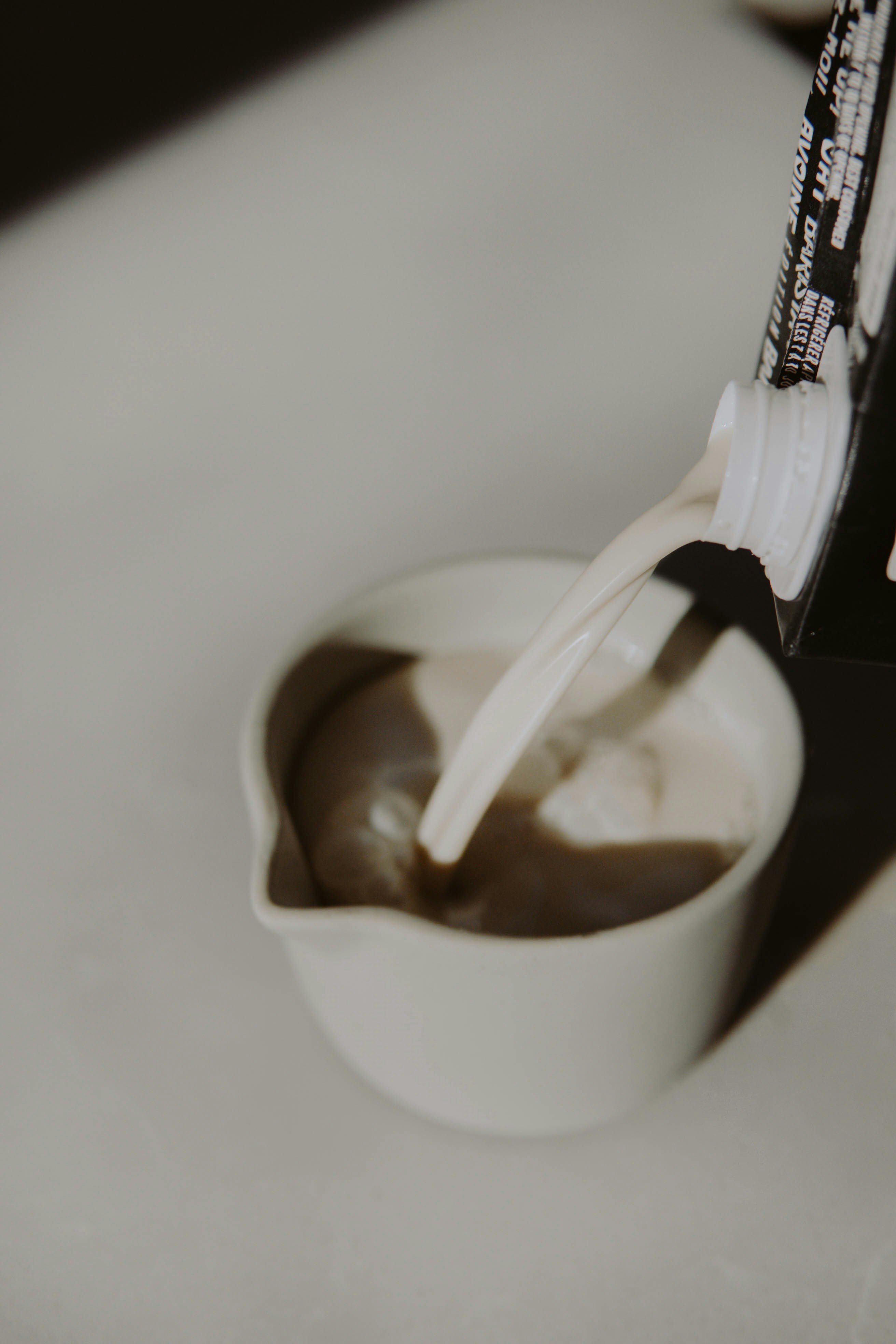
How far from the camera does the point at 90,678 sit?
845 millimetres

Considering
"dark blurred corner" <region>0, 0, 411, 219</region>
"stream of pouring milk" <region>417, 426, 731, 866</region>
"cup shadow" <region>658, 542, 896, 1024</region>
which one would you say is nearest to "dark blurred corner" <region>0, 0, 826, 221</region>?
"dark blurred corner" <region>0, 0, 411, 219</region>

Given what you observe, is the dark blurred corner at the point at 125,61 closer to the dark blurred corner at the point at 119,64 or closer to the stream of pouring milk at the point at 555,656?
the dark blurred corner at the point at 119,64

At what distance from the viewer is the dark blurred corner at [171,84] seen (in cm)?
82

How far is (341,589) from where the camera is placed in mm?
910

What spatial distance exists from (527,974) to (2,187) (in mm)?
1194

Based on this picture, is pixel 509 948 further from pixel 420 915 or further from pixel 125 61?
pixel 125 61

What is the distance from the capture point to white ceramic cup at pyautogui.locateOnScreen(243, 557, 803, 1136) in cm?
46

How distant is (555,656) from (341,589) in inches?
16.2

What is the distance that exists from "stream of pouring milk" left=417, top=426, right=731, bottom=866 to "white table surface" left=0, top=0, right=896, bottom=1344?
18cm

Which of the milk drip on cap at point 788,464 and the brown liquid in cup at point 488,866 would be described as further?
the brown liquid in cup at point 488,866

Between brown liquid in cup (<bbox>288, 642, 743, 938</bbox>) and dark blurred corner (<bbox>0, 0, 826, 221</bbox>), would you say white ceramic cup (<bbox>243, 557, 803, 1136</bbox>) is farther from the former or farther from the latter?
dark blurred corner (<bbox>0, 0, 826, 221</bbox>)

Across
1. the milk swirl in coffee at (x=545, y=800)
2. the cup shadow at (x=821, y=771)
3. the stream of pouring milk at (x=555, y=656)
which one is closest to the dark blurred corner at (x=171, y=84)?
the cup shadow at (x=821, y=771)

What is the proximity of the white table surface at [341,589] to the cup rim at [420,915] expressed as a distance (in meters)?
0.15

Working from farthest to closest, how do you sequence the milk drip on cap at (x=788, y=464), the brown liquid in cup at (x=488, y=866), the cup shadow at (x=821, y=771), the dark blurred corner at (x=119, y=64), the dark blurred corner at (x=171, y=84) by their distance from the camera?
the dark blurred corner at (x=119, y=64) < the dark blurred corner at (x=171, y=84) < the cup shadow at (x=821, y=771) < the brown liquid in cup at (x=488, y=866) < the milk drip on cap at (x=788, y=464)
